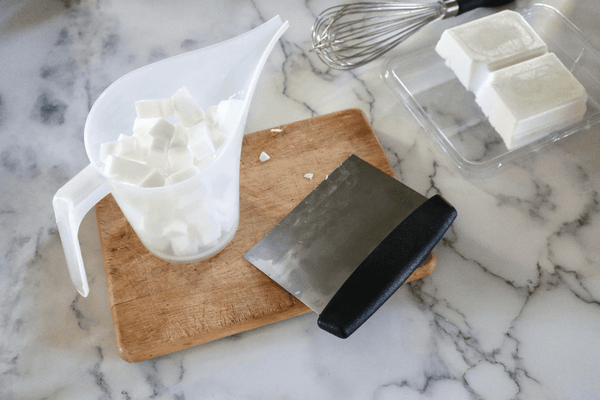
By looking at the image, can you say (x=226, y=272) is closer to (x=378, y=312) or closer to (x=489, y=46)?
(x=378, y=312)

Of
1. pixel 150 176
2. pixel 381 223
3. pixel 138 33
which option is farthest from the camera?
pixel 138 33

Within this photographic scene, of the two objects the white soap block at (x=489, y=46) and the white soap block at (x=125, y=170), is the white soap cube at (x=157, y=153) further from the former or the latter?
the white soap block at (x=489, y=46)

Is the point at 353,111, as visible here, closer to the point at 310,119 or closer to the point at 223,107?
the point at 310,119

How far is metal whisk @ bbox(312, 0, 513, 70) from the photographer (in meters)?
0.76

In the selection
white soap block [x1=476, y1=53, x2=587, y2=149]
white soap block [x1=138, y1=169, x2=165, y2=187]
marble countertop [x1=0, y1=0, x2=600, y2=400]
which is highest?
white soap block [x1=138, y1=169, x2=165, y2=187]

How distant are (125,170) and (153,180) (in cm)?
3

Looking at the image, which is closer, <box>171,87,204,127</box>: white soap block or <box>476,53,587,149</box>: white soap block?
<box>171,87,204,127</box>: white soap block

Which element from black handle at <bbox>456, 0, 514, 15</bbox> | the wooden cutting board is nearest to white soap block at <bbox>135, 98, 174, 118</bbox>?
the wooden cutting board

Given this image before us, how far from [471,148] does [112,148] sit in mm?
449

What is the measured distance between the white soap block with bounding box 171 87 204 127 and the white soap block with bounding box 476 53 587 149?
385 millimetres

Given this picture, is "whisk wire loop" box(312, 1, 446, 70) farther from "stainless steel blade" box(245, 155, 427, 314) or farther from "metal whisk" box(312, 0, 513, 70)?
"stainless steel blade" box(245, 155, 427, 314)

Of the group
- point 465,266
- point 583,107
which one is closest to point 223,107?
point 465,266

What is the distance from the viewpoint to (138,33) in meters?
0.80

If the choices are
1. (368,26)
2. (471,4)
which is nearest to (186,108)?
(368,26)
